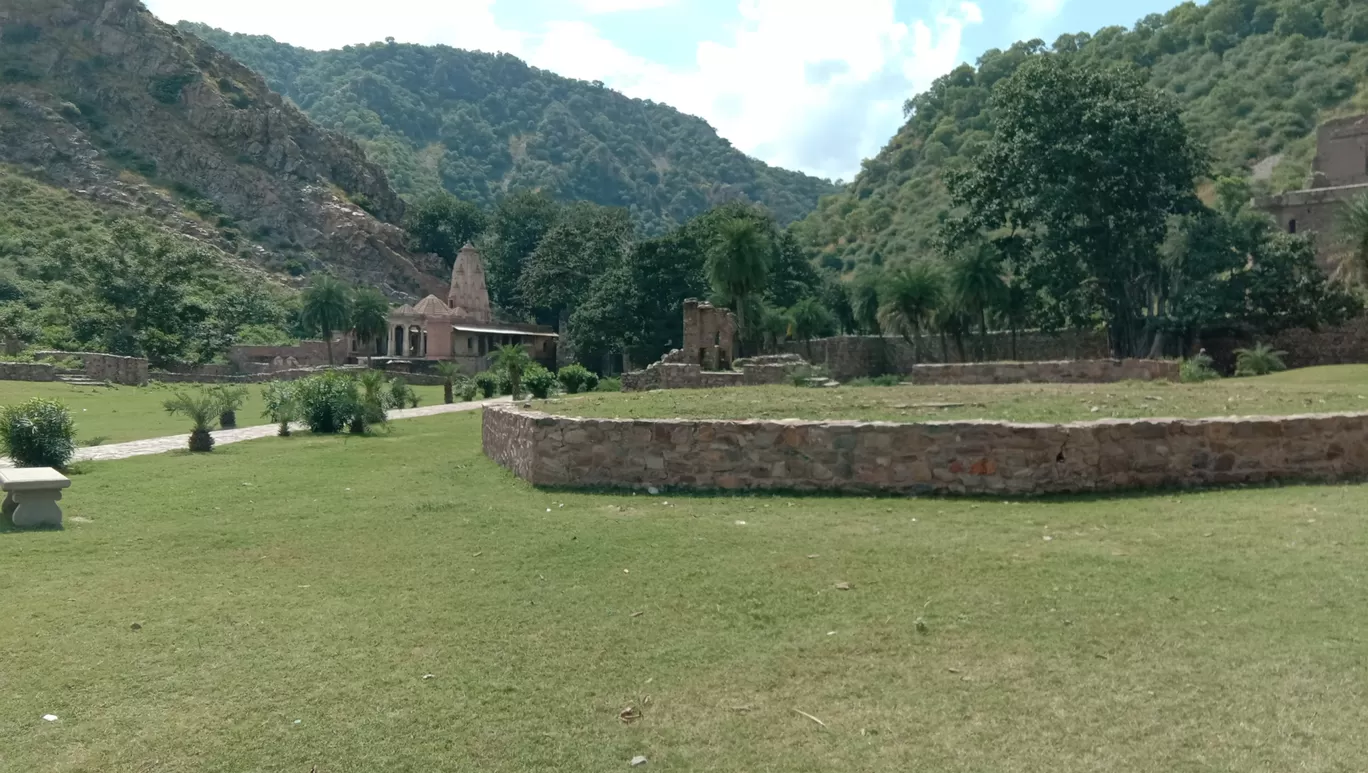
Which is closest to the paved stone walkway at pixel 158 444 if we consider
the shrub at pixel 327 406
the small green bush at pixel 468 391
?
the shrub at pixel 327 406

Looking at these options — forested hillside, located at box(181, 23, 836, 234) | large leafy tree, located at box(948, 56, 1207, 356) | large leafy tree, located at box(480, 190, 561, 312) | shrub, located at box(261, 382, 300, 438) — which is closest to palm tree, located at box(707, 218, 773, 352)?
large leafy tree, located at box(948, 56, 1207, 356)

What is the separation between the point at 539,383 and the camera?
30.4 meters

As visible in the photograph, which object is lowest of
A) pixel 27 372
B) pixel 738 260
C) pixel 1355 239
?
pixel 27 372

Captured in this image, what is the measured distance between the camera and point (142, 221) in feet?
243

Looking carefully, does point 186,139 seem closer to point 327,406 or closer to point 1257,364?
point 327,406

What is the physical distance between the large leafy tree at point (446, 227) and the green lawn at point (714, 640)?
89231mm

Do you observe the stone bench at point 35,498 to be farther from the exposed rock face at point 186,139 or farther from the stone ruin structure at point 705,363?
the exposed rock face at point 186,139

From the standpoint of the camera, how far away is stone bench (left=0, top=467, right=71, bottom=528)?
30.6 feet

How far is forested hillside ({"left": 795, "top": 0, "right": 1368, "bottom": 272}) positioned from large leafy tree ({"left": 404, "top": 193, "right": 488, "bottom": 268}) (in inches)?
1285

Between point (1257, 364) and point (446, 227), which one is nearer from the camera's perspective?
point (1257, 364)

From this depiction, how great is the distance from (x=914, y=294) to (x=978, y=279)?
416 cm

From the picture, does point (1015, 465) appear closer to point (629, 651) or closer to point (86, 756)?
point (629, 651)

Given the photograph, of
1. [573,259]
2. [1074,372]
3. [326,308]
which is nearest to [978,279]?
[1074,372]

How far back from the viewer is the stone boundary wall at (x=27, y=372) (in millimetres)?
33219
